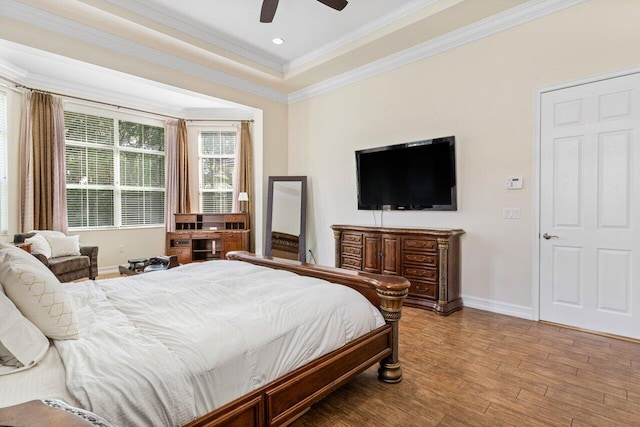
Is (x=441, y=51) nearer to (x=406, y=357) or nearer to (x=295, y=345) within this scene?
(x=406, y=357)

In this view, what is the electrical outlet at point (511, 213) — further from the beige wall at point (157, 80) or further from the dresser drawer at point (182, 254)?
the dresser drawer at point (182, 254)

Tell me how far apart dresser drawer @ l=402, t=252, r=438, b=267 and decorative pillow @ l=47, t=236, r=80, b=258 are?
4649mm

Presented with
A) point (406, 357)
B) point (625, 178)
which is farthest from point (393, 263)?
point (625, 178)

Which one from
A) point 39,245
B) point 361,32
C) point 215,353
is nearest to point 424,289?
point 215,353

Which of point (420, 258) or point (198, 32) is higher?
point (198, 32)

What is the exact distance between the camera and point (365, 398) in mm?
1946

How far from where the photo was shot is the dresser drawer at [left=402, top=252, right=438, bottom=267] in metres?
3.59

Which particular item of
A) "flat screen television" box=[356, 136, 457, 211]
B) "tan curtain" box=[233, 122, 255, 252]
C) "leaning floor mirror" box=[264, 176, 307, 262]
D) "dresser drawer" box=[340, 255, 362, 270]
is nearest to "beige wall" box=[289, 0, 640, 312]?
"flat screen television" box=[356, 136, 457, 211]

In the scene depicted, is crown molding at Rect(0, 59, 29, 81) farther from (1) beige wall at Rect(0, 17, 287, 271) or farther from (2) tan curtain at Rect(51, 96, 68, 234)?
(2) tan curtain at Rect(51, 96, 68, 234)

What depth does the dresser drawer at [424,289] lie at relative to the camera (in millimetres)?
3584

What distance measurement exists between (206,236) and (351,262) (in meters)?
3.16

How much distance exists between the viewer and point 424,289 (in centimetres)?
365

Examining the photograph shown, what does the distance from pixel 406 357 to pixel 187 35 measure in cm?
435

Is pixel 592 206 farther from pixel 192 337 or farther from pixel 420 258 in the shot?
pixel 192 337
